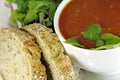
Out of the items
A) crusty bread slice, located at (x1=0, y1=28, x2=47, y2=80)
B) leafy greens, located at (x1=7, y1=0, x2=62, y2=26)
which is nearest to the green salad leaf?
crusty bread slice, located at (x1=0, y1=28, x2=47, y2=80)

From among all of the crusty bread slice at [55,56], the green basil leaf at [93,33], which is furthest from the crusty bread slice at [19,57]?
the green basil leaf at [93,33]

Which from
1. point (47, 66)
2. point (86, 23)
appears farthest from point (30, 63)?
point (86, 23)

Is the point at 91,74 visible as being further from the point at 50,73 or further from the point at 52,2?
the point at 52,2

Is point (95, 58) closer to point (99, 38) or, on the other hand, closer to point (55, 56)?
point (99, 38)

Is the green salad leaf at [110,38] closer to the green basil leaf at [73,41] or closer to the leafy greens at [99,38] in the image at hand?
the leafy greens at [99,38]

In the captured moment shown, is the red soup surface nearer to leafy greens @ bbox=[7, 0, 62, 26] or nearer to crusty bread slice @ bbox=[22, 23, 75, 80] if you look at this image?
crusty bread slice @ bbox=[22, 23, 75, 80]

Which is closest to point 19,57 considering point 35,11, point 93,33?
point 35,11
